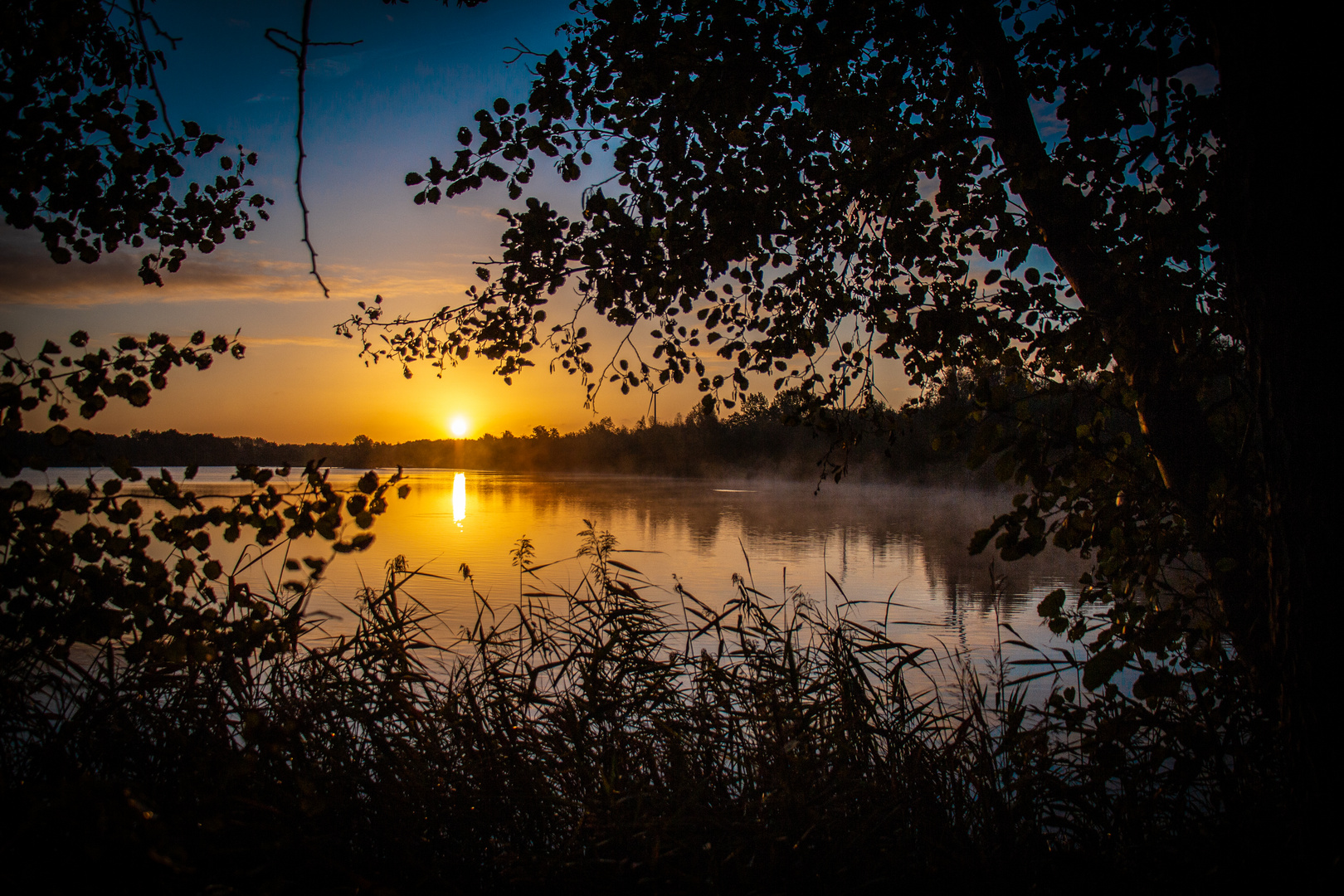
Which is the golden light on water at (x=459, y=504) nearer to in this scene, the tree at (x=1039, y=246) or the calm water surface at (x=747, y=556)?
the calm water surface at (x=747, y=556)

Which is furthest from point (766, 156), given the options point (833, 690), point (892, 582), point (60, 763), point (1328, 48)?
point (892, 582)

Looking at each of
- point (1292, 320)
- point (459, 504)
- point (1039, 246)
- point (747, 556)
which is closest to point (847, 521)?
point (747, 556)

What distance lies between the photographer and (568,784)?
282 centimetres

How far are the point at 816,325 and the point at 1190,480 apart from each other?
1632 millimetres

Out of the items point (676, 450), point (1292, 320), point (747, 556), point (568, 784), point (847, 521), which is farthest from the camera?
point (676, 450)

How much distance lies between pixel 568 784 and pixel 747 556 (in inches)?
215

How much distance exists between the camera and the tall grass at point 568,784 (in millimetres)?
2051

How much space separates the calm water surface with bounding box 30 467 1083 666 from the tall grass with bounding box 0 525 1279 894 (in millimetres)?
748

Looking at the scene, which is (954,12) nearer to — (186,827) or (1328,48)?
(1328,48)

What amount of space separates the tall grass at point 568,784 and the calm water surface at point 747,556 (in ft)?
2.46

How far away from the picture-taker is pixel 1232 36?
196cm

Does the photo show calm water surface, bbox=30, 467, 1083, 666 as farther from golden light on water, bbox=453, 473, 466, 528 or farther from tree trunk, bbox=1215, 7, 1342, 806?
tree trunk, bbox=1215, 7, 1342, 806

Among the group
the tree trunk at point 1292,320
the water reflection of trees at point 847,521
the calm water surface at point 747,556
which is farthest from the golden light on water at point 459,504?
the tree trunk at point 1292,320

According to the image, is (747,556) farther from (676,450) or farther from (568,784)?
(676,450)
